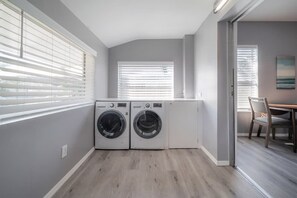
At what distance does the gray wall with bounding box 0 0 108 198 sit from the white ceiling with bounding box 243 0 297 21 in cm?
314

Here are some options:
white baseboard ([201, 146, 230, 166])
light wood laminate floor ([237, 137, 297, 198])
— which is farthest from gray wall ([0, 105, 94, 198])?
light wood laminate floor ([237, 137, 297, 198])

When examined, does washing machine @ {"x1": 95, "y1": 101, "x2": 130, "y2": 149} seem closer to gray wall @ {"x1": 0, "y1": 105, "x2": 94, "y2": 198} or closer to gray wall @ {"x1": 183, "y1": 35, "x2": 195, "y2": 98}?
gray wall @ {"x1": 0, "y1": 105, "x2": 94, "y2": 198}

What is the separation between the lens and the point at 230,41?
7.61 feet

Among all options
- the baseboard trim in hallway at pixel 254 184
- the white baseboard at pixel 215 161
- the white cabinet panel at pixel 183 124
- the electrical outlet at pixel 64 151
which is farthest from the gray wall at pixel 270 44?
the electrical outlet at pixel 64 151

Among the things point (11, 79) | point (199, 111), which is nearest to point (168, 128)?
point (199, 111)

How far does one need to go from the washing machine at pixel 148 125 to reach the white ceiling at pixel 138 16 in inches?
53.2

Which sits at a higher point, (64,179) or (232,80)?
(232,80)

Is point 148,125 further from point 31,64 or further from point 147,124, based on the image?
point 31,64

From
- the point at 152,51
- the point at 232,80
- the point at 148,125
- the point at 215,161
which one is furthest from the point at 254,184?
the point at 152,51

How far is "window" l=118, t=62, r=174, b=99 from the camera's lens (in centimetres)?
387

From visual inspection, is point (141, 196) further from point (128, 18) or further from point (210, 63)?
point (128, 18)

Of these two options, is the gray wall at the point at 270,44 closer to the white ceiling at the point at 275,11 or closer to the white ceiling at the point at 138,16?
the white ceiling at the point at 275,11

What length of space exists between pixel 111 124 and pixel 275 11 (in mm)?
3745

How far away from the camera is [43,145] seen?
60.6 inches
